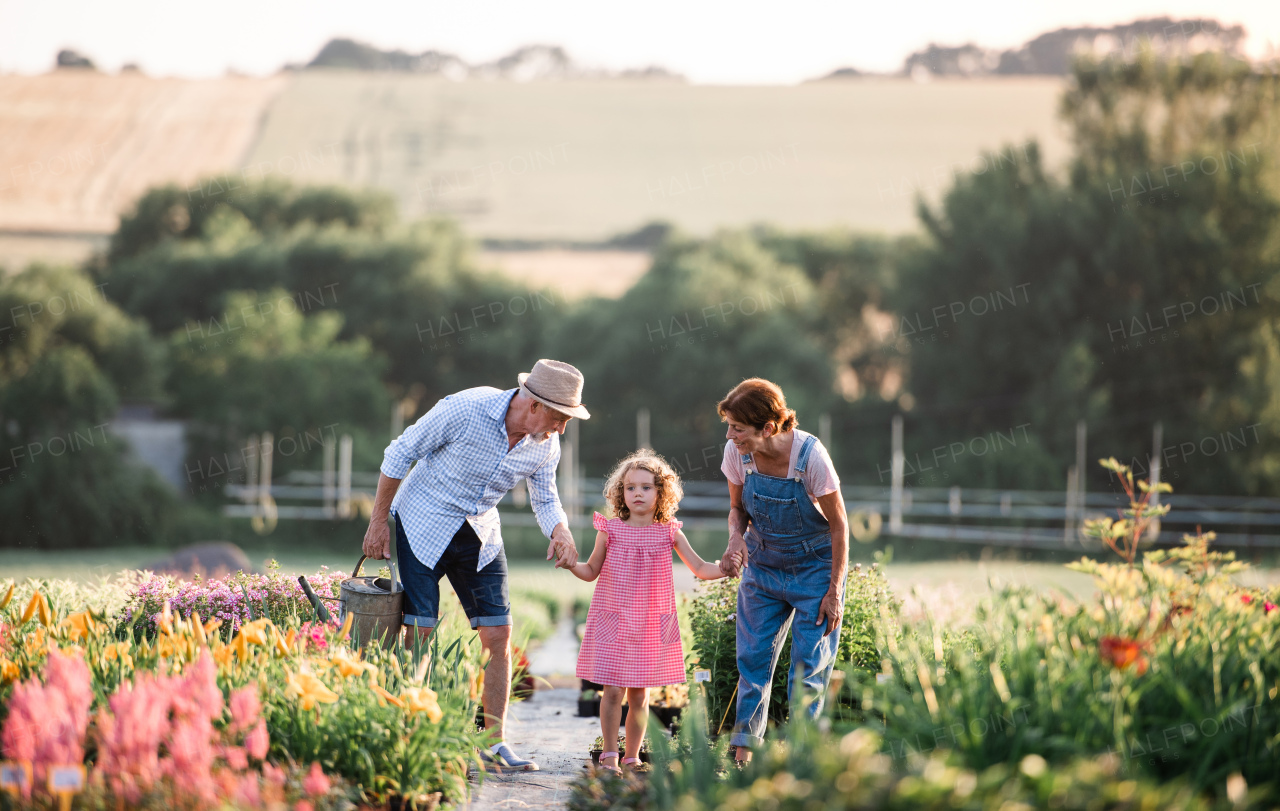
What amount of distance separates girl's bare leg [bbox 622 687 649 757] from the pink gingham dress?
Answer: 0.33 ft

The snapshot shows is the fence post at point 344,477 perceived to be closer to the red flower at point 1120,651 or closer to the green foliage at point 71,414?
the green foliage at point 71,414

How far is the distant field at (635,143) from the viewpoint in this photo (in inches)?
1821

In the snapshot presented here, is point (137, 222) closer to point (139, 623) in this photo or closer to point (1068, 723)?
point (139, 623)

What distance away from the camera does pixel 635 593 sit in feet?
13.9

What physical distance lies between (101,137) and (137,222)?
12.9m

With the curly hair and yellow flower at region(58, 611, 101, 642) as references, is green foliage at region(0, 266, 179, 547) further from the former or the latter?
yellow flower at region(58, 611, 101, 642)

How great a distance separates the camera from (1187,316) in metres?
23.5

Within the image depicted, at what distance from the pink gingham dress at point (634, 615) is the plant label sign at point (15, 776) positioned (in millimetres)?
2115

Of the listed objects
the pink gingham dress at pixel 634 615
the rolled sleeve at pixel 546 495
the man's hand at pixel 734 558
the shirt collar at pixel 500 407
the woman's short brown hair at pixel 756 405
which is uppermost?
the woman's short brown hair at pixel 756 405

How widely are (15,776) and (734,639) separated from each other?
302 centimetres

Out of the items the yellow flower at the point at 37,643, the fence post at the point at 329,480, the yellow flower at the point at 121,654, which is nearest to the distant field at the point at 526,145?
the fence post at the point at 329,480

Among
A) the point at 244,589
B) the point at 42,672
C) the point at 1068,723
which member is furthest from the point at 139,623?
the point at 1068,723

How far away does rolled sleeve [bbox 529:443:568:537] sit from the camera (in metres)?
4.38

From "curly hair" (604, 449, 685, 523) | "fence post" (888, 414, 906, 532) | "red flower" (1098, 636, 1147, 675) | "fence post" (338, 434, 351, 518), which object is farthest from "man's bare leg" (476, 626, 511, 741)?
"fence post" (338, 434, 351, 518)
